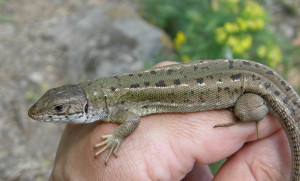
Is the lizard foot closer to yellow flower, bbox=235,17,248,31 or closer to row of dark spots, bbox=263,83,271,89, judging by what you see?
row of dark spots, bbox=263,83,271,89

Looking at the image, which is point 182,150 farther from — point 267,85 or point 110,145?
point 267,85

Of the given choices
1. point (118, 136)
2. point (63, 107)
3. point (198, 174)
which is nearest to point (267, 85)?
point (198, 174)

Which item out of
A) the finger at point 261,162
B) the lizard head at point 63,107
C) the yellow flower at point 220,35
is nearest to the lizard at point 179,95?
the lizard head at point 63,107

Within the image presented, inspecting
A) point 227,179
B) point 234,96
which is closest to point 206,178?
point 227,179

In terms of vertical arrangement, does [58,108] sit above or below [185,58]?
below

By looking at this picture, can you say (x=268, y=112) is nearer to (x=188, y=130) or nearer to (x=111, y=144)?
(x=188, y=130)

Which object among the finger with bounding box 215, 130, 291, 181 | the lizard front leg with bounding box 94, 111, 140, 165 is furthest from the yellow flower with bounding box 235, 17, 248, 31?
the lizard front leg with bounding box 94, 111, 140, 165

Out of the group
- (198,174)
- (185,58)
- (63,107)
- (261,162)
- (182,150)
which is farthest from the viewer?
(185,58)
